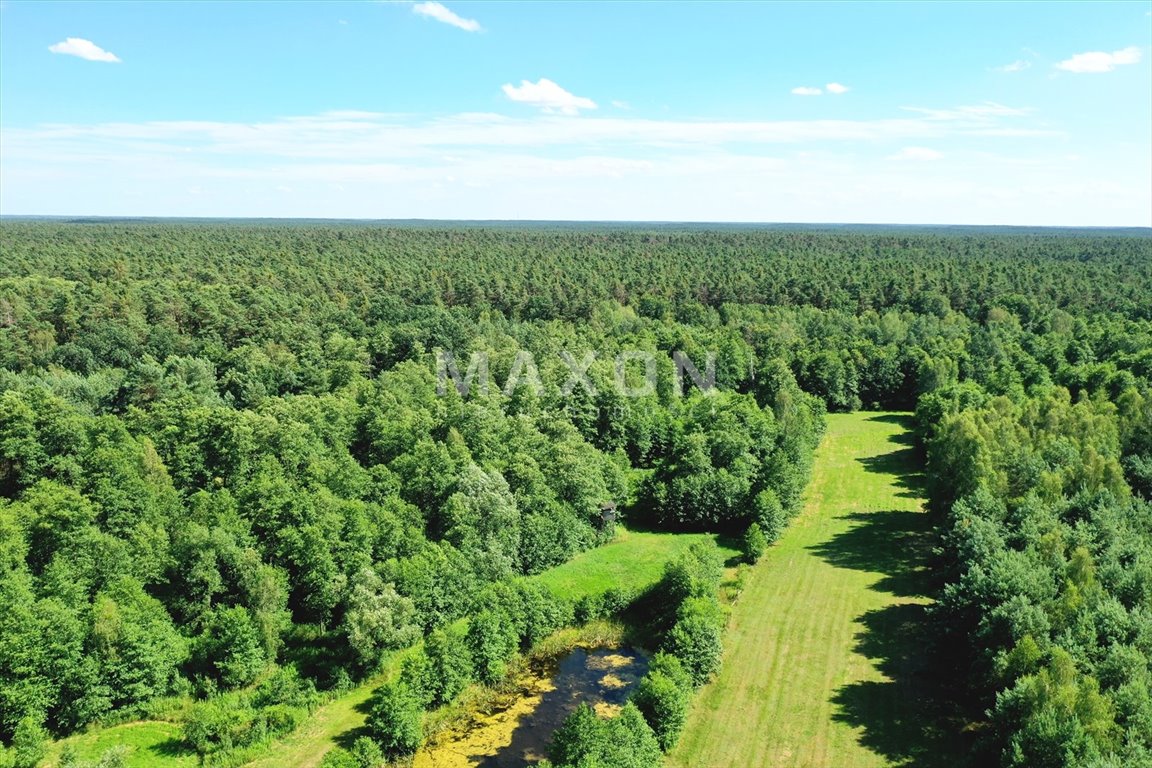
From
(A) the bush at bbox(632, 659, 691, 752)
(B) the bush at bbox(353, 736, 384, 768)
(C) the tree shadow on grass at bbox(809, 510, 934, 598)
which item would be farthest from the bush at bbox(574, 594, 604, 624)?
(C) the tree shadow on grass at bbox(809, 510, 934, 598)

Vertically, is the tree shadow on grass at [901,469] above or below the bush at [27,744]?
above

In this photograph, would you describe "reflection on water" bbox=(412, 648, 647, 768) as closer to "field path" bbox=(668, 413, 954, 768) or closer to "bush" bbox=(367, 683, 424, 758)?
"bush" bbox=(367, 683, 424, 758)

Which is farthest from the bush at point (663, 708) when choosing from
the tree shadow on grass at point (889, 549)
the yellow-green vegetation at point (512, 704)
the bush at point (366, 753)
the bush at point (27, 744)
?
the bush at point (27, 744)

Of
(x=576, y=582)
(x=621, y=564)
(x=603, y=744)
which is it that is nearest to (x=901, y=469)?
(x=621, y=564)

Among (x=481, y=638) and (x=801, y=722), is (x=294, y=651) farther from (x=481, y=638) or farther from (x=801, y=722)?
(x=801, y=722)

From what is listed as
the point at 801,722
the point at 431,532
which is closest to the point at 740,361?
the point at 431,532

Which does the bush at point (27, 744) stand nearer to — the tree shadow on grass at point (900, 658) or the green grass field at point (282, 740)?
the green grass field at point (282, 740)
